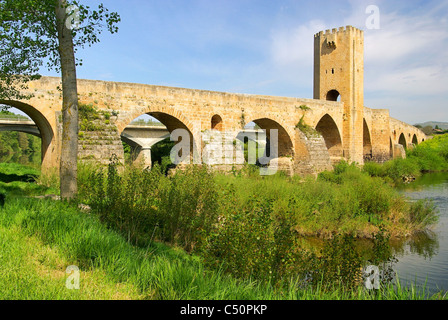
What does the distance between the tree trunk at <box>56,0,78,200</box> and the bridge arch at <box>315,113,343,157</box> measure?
58.9 feet

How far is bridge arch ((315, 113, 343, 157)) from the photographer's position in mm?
22697

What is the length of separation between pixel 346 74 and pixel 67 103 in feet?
65.7

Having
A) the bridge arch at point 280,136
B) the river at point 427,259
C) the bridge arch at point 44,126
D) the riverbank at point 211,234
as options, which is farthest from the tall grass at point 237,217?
the bridge arch at point 280,136

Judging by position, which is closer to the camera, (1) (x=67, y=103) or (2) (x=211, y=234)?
(2) (x=211, y=234)

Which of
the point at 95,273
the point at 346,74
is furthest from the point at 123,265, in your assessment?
the point at 346,74

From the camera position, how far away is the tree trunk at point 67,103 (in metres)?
6.33

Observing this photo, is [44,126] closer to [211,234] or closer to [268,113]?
[211,234]

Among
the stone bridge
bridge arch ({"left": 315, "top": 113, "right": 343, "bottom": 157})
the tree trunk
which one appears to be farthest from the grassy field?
bridge arch ({"left": 315, "top": 113, "right": 343, "bottom": 157})

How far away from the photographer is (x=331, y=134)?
76.3 ft
